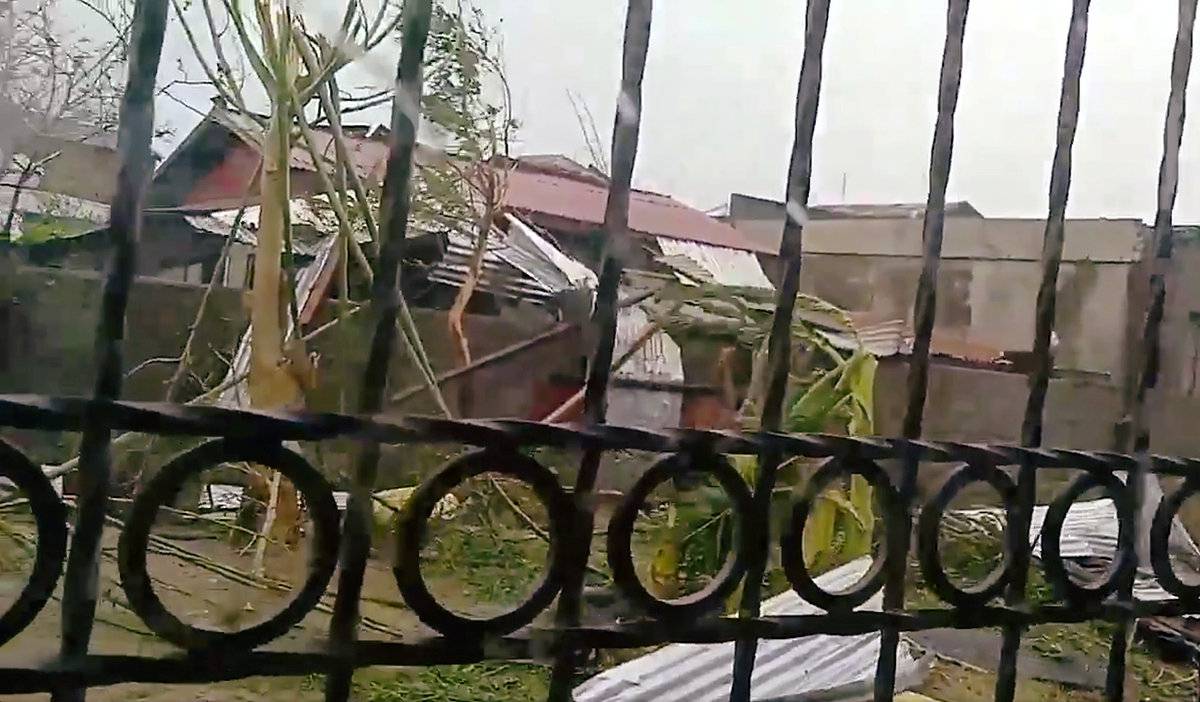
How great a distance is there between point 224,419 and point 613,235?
0.17m

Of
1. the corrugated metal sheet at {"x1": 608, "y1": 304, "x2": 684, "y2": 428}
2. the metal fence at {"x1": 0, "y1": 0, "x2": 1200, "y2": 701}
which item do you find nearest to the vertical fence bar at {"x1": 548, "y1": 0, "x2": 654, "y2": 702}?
the metal fence at {"x1": 0, "y1": 0, "x2": 1200, "y2": 701}

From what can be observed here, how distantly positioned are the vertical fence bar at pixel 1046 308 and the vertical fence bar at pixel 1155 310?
72 mm

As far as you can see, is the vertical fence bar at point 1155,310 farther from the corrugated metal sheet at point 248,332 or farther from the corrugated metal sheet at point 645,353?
the corrugated metal sheet at point 248,332

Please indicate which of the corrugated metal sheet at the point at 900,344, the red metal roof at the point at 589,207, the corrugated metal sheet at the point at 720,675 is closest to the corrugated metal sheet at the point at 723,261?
the red metal roof at the point at 589,207

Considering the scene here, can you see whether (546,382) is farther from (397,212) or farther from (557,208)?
(397,212)

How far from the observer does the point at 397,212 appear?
39cm

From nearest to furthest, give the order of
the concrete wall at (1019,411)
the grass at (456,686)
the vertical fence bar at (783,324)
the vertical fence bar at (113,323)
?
the vertical fence bar at (113,323), the vertical fence bar at (783,324), the grass at (456,686), the concrete wall at (1019,411)

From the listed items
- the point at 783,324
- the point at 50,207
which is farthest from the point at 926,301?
the point at 50,207

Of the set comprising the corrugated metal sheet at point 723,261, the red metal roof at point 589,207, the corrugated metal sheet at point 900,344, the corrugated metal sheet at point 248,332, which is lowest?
the corrugated metal sheet at point 248,332

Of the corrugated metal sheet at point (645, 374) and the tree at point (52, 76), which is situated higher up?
the tree at point (52, 76)

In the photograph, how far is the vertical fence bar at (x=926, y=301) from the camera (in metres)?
0.50

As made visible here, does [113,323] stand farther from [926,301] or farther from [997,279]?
[997,279]

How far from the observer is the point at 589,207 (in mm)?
633

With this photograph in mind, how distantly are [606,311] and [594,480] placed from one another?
0.23ft
